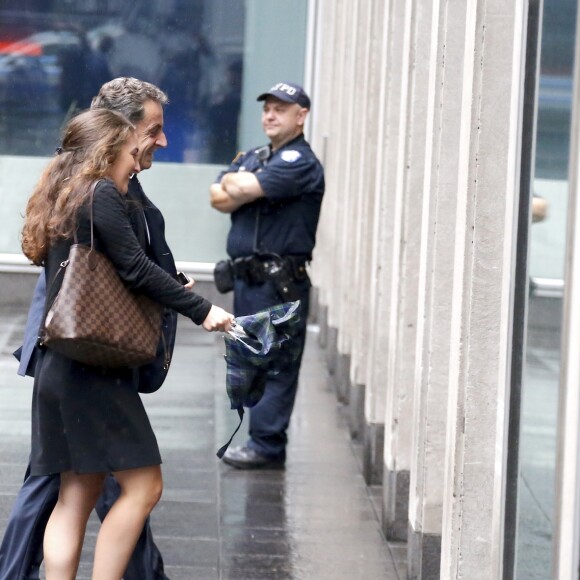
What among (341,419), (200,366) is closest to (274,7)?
(200,366)

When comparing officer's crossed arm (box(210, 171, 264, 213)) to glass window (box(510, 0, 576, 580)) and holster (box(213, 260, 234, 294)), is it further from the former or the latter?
glass window (box(510, 0, 576, 580))

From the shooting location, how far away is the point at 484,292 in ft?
14.7

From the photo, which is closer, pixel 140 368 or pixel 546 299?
pixel 546 299

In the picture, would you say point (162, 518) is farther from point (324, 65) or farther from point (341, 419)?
point (324, 65)

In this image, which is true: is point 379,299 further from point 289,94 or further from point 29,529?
point 29,529

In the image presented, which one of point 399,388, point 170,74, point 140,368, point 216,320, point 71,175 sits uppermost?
point 170,74

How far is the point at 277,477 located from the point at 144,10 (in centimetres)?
689

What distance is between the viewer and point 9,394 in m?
9.28

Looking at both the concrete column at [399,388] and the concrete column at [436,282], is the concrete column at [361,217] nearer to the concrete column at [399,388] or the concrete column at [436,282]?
the concrete column at [399,388]

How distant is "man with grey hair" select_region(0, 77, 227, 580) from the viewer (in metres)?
4.83

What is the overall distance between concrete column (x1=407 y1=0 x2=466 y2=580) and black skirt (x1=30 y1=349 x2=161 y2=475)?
51.0 inches

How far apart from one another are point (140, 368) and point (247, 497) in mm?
2339

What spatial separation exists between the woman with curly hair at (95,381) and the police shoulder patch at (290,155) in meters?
2.87

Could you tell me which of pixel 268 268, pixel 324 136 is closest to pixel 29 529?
pixel 268 268
